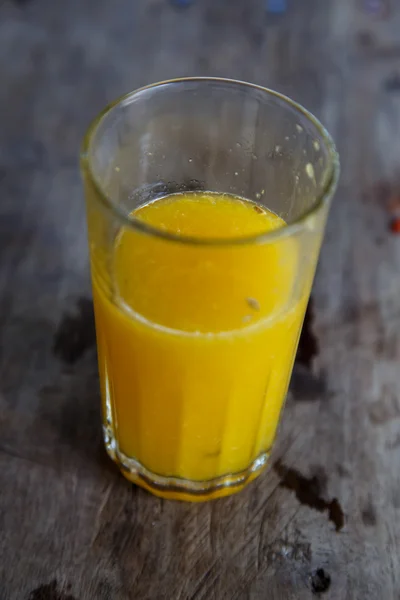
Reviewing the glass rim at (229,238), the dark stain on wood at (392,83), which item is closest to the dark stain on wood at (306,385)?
the glass rim at (229,238)

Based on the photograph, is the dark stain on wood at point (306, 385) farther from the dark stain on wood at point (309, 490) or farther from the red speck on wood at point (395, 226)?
the red speck on wood at point (395, 226)

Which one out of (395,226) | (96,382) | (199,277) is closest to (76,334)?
(96,382)

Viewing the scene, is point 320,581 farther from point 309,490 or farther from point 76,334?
point 76,334

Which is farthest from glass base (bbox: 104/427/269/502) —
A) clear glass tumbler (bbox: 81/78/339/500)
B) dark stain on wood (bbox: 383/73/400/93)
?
dark stain on wood (bbox: 383/73/400/93)

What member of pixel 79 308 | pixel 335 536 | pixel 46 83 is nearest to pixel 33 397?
pixel 79 308

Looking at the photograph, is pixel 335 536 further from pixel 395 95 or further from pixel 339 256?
pixel 395 95

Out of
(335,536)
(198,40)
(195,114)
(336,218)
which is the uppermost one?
(195,114)
